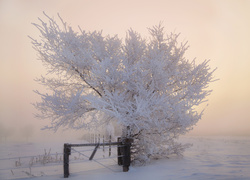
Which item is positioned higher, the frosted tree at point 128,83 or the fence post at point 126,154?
the frosted tree at point 128,83

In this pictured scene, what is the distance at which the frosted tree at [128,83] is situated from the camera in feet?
22.4

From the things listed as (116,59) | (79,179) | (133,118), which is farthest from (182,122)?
(79,179)

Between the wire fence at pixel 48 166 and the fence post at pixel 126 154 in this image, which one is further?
the wire fence at pixel 48 166

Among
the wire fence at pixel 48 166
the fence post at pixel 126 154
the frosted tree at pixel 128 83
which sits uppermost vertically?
the frosted tree at pixel 128 83

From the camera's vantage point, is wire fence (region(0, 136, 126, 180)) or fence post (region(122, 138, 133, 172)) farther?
wire fence (region(0, 136, 126, 180))

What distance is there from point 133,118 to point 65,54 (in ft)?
11.6

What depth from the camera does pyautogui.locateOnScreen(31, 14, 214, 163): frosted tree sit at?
6.82 metres

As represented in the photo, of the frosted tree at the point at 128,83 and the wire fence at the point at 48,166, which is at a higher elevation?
the frosted tree at the point at 128,83

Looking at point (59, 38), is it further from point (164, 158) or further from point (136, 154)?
point (164, 158)

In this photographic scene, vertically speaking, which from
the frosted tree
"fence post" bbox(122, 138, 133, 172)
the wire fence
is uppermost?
the frosted tree

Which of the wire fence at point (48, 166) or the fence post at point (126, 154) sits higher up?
the fence post at point (126, 154)

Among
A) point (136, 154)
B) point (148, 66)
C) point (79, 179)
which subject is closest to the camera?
point (79, 179)

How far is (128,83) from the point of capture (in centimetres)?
727

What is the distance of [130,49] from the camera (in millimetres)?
7949
